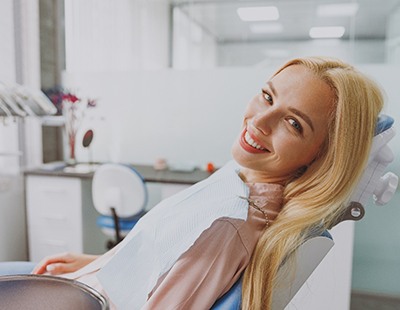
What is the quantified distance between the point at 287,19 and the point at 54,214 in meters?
1.80

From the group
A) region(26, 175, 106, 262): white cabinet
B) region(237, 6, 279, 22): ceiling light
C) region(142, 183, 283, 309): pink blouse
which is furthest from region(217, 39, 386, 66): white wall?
region(142, 183, 283, 309): pink blouse

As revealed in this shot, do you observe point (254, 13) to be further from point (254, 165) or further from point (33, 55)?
point (254, 165)

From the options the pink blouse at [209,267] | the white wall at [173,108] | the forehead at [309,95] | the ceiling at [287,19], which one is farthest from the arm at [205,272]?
the ceiling at [287,19]

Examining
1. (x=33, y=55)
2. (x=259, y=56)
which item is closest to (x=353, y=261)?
(x=259, y=56)

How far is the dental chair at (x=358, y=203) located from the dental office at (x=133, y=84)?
4.04 feet

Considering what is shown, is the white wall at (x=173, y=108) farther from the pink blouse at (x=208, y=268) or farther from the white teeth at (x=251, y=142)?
the pink blouse at (x=208, y=268)

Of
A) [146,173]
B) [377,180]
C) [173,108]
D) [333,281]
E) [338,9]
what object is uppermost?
[338,9]

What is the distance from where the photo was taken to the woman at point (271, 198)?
809 mm

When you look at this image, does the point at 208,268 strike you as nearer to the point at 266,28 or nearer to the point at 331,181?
the point at 331,181

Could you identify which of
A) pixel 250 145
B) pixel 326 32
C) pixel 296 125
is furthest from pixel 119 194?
pixel 326 32

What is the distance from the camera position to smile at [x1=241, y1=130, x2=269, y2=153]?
92 cm

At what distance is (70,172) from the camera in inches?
92.0

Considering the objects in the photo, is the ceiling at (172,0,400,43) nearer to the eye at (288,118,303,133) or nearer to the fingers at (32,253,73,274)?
the eye at (288,118,303,133)

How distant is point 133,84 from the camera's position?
268 centimetres
